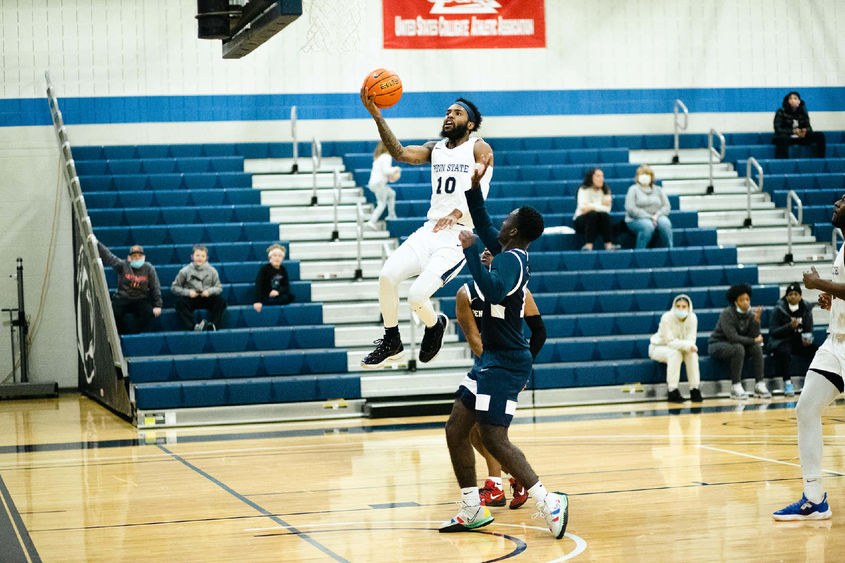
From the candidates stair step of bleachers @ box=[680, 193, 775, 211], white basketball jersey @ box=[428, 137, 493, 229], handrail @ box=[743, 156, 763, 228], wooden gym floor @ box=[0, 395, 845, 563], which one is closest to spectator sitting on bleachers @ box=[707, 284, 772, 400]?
wooden gym floor @ box=[0, 395, 845, 563]

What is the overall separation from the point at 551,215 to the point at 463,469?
9.24m

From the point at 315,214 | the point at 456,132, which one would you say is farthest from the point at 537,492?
the point at 315,214

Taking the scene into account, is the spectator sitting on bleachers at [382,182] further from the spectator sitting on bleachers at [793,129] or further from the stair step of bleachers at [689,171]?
the spectator sitting on bleachers at [793,129]

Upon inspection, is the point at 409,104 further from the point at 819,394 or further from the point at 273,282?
the point at 819,394

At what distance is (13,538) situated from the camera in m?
6.36

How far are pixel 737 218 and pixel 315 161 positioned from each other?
20.6 feet

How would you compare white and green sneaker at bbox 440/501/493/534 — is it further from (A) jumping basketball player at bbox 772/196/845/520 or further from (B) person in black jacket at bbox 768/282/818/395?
(B) person in black jacket at bbox 768/282/818/395

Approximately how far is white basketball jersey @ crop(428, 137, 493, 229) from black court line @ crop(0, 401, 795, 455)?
4.59 metres

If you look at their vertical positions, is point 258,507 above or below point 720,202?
below

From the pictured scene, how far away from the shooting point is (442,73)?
1748 centimetres

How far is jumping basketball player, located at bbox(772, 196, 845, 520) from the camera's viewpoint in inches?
241

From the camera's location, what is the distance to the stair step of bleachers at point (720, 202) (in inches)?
648

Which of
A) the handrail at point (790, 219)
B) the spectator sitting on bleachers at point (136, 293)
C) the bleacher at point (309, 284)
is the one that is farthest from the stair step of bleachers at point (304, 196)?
the handrail at point (790, 219)

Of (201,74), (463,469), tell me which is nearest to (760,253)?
(201,74)
